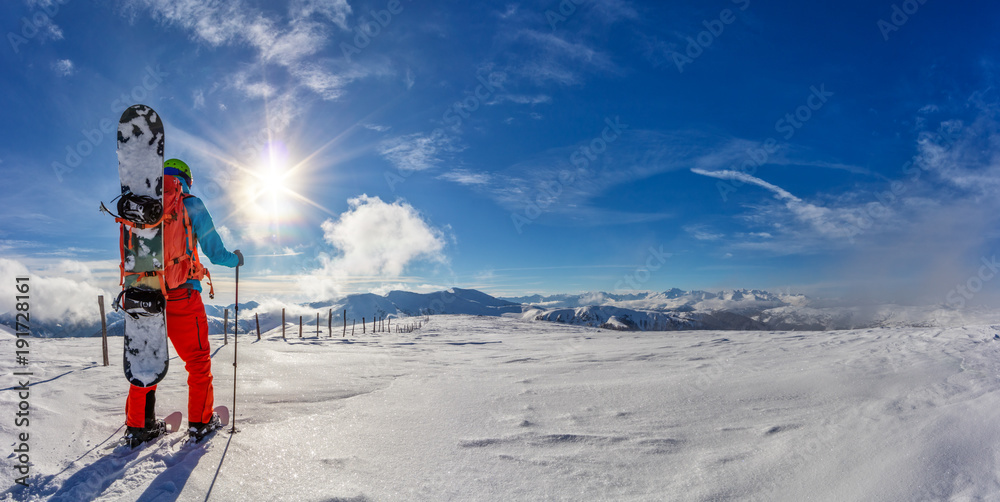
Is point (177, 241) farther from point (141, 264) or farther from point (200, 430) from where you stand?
point (200, 430)

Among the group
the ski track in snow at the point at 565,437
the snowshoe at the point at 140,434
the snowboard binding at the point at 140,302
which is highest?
the snowboard binding at the point at 140,302

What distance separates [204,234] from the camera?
3582mm

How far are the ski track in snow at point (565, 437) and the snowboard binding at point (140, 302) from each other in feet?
3.38

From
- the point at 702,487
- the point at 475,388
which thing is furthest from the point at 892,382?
the point at 475,388

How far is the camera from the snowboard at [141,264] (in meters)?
3.03

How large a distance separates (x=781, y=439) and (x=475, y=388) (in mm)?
3450

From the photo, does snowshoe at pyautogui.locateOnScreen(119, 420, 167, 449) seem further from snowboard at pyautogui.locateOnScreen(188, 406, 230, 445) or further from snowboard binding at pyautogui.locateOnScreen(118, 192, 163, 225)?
snowboard binding at pyautogui.locateOnScreen(118, 192, 163, 225)

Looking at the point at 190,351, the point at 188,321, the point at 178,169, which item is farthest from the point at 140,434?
the point at 178,169

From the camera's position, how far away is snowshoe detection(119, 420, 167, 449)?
9.64 ft

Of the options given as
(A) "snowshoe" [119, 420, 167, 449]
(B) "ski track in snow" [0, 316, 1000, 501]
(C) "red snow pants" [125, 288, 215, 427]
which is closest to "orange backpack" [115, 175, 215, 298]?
(C) "red snow pants" [125, 288, 215, 427]

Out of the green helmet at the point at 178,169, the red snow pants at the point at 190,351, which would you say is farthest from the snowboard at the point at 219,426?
the green helmet at the point at 178,169

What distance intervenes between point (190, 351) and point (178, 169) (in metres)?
1.69

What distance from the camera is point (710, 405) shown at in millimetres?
4109

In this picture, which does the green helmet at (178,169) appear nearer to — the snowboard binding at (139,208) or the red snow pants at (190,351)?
the snowboard binding at (139,208)
